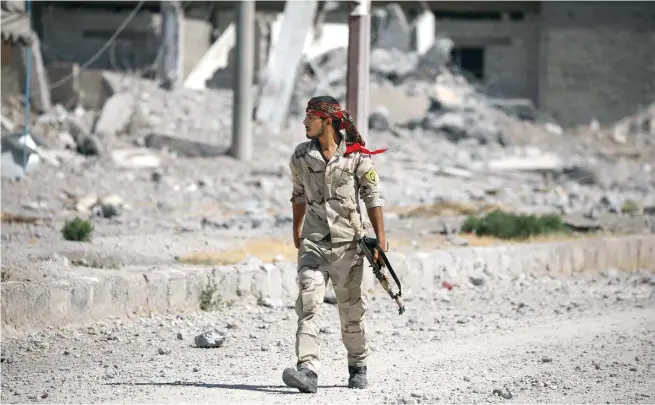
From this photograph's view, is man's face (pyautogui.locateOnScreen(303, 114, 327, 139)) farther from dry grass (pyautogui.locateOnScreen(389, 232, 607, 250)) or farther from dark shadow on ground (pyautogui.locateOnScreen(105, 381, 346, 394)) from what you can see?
dry grass (pyautogui.locateOnScreen(389, 232, 607, 250))

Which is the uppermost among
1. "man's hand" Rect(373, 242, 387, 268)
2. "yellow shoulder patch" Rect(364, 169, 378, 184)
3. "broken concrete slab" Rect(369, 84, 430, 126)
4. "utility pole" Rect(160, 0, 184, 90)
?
"utility pole" Rect(160, 0, 184, 90)

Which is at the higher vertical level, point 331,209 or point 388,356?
point 331,209

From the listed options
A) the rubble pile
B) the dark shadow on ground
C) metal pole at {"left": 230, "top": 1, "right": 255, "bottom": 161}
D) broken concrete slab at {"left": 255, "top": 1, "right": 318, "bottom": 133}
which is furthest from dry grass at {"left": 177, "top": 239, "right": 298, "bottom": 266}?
the rubble pile

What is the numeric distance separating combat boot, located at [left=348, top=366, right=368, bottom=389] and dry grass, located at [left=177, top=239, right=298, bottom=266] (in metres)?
3.79

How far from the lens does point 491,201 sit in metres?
17.7

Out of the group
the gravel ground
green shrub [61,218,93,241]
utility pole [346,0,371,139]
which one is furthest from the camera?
green shrub [61,218,93,241]

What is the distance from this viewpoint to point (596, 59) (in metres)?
26.6

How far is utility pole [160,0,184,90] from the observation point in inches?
916

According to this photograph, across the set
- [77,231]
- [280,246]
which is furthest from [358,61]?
[77,231]

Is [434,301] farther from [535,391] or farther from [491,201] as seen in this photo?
[491,201]

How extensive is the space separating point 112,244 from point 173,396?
16.7ft

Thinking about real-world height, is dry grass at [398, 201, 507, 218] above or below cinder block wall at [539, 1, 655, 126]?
below

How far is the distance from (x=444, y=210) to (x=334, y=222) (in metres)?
9.62

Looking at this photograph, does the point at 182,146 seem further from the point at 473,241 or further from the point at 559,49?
the point at 559,49
